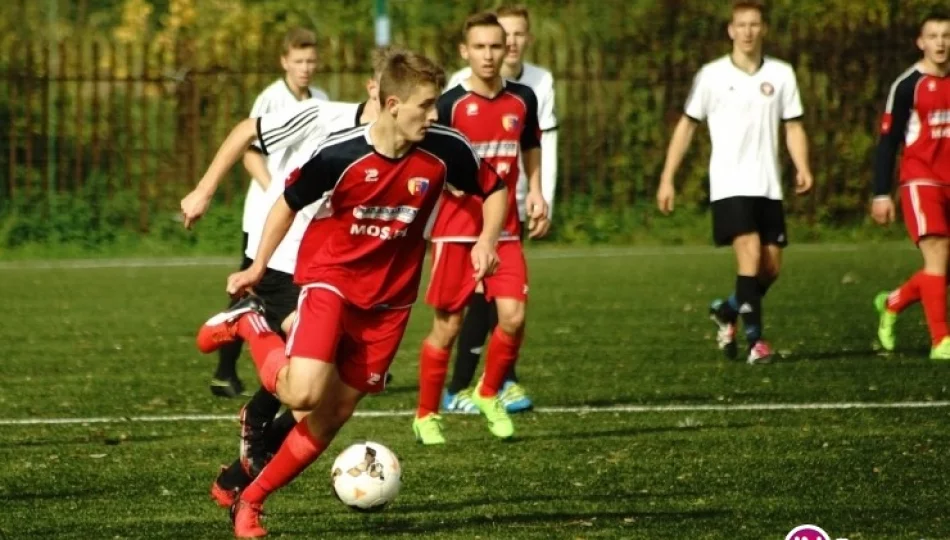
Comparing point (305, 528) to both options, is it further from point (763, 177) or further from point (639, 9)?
point (639, 9)

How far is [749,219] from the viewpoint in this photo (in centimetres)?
1224

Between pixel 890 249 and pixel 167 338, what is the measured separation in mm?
10423

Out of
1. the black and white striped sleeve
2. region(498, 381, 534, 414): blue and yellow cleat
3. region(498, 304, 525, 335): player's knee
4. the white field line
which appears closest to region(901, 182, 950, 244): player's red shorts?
region(498, 381, 534, 414): blue and yellow cleat

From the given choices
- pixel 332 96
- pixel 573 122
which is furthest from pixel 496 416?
pixel 573 122

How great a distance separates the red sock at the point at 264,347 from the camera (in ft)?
22.4

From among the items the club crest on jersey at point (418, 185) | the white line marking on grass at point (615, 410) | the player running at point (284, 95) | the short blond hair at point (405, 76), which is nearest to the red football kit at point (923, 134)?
the white line marking on grass at point (615, 410)

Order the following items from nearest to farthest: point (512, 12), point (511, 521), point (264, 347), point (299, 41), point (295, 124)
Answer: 1. point (511, 521)
2. point (264, 347)
3. point (295, 124)
4. point (299, 41)
5. point (512, 12)

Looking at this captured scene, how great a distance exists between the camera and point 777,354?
41.3 ft

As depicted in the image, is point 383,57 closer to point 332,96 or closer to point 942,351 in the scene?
point 942,351

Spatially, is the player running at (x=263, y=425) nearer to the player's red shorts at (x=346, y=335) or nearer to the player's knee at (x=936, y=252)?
the player's red shorts at (x=346, y=335)

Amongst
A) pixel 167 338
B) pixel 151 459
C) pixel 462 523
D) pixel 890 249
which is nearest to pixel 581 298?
pixel 167 338

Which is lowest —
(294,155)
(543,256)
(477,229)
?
(543,256)

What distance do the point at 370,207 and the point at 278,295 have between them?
8.27 feet

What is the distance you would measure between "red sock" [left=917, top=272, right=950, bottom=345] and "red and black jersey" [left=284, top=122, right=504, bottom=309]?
5679 mm
